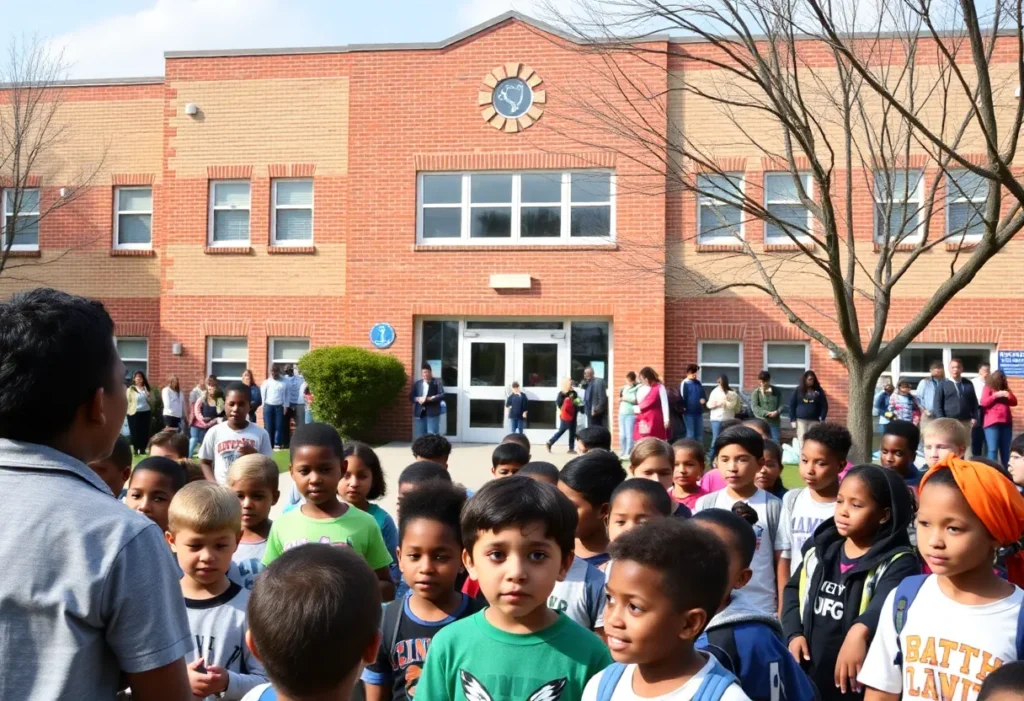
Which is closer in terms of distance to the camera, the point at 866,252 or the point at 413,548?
the point at 413,548

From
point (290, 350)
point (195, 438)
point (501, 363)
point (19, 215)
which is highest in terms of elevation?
point (19, 215)

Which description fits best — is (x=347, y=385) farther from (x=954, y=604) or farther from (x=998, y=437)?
(x=954, y=604)

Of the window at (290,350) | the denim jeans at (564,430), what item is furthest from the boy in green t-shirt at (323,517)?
the window at (290,350)

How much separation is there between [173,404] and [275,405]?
75.5 inches

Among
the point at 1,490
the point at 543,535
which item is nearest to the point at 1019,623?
the point at 543,535

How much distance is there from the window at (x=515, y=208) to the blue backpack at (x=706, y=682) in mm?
15996

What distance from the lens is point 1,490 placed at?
1799 millimetres

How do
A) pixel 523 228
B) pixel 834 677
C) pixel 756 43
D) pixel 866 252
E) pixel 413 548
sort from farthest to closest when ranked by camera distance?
1. pixel 523 228
2. pixel 866 252
3. pixel 756 43
4. pixel 834 677
5. pixel 413 548

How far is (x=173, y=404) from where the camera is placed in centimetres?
1759

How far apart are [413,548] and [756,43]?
7238 mm

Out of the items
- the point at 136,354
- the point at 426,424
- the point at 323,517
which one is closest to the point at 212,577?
the point at 323,517

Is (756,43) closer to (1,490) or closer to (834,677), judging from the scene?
(834,677)

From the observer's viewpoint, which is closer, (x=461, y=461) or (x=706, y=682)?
(x=706, y=682)

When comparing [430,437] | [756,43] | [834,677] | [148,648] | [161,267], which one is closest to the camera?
[148,648]
